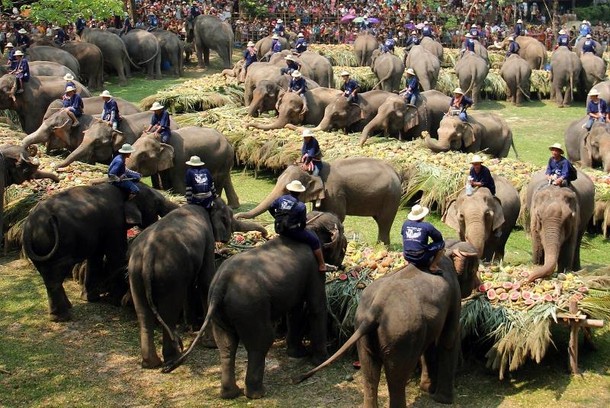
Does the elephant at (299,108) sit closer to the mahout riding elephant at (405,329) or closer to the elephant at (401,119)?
the elephant at (401,119)

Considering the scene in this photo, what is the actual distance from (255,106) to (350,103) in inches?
97.6

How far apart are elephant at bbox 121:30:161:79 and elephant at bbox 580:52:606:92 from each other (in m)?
13.3

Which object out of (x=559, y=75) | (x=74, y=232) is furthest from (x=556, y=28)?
(x=74, y=232)

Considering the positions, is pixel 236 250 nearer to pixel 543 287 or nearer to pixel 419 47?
pixel 543 287

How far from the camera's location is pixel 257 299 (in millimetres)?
9375

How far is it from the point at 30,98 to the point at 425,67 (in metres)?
12.4

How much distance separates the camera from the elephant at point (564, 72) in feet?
94.3

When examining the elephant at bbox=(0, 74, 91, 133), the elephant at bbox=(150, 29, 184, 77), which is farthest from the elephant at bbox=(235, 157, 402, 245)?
the elephant at bbox=(150, 29, 184, 77)

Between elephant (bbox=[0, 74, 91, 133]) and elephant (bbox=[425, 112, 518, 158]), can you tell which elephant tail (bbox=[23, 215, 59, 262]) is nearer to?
elephant (bbox=[425, 112, 518, 158])

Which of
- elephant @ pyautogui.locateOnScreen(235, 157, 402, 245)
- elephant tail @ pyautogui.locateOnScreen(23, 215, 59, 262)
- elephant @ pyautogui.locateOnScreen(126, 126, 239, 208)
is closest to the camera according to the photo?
elephant tail @ pyautogui.locateOnScreen(23, 215, 59, 262)

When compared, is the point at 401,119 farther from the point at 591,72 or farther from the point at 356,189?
the point at 591,72

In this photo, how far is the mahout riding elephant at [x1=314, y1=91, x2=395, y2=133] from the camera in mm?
20344

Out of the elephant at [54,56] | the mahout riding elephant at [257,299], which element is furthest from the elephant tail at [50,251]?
the elephant at [54,56]

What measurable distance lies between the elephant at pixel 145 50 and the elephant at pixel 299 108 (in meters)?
9.15
